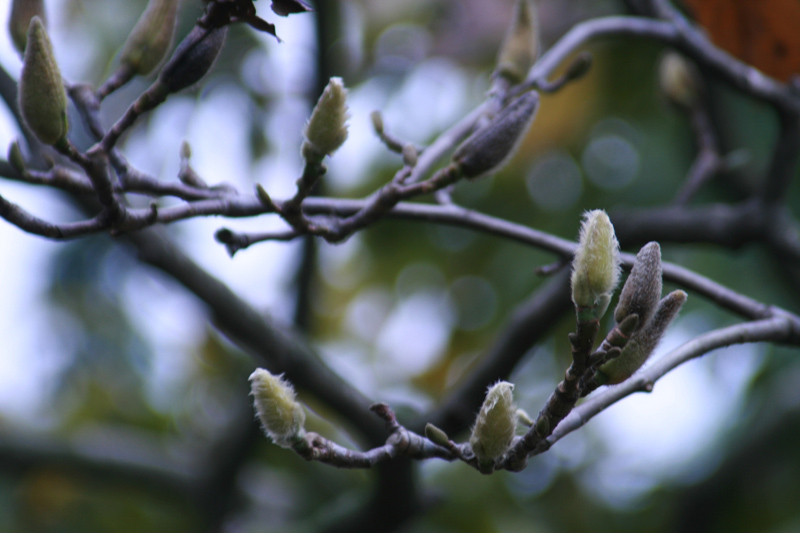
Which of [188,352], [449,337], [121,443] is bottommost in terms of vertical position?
[188,352]

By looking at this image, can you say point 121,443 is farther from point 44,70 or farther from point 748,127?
point 748,127

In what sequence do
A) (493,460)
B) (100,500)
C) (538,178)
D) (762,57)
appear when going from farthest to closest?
1. (100,500)
2. (538,178)
3. (762,57)
4. (493,460)

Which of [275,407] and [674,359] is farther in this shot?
[674,359]

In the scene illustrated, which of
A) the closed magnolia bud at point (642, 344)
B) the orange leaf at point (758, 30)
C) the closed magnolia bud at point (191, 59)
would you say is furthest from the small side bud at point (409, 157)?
the orange leaf at point (758, 30)

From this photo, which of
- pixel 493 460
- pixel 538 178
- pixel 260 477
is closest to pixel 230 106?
pixel 538 178

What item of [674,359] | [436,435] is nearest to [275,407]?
[436,435]

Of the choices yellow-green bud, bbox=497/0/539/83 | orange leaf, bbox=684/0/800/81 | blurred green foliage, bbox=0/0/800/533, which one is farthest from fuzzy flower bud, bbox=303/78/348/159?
blurred green foliage, bbox=0/0/800/533

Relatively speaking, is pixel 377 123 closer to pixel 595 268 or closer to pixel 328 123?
pixel 328 123
